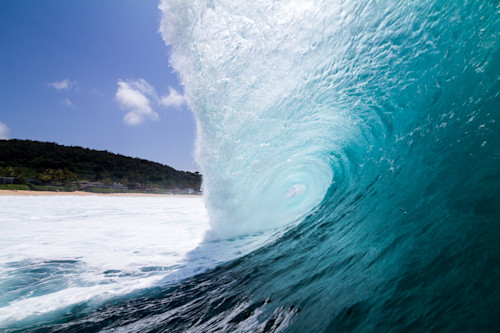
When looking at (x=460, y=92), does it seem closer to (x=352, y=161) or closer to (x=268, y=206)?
(x=352, y=161)

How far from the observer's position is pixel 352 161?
720 cm

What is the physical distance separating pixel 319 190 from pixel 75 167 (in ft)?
262

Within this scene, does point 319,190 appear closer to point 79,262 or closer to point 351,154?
point 351,154

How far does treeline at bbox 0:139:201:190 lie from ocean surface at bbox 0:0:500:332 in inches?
2152

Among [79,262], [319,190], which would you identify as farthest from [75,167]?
[319,190]

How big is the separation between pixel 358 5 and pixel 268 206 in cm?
604

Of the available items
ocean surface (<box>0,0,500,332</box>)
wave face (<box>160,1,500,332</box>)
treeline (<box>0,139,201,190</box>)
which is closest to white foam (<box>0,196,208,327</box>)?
ocean surface (<box>0,0,500,332</box>)

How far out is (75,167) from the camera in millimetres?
70312

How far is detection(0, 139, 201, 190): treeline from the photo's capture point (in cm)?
5425

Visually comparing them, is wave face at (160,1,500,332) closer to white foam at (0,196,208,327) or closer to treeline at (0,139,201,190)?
white foam at (0,196,208,327)

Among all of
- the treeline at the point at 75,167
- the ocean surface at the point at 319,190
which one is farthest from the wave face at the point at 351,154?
the treeline at the point at 75,167

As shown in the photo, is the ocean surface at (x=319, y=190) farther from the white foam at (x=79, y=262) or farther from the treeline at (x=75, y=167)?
the treeline at (x=75, y=167)

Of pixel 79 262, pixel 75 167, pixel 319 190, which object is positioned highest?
pixel 75 167

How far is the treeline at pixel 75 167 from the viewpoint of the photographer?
5425 centimetres
